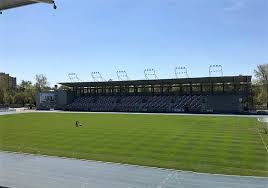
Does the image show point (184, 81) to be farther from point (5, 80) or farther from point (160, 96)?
point (5, 80)

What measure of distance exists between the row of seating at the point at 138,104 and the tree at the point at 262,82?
1177 cm

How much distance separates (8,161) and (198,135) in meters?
14.6

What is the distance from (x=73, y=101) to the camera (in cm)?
8281

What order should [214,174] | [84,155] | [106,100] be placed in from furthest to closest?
1. [106,100]
2. [84,155]
3. [214,174]

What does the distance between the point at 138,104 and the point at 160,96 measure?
4.99 metres

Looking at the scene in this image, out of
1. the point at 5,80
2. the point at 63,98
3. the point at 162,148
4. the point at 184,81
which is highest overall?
the point at 184,81

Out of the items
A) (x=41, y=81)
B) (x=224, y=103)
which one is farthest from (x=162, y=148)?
(x=41, y=81)

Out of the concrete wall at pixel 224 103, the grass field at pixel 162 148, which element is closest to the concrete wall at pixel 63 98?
the concrete wall at pixel 224 103

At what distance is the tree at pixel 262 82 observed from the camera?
66775 mm

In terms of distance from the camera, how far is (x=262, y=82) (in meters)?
70.4

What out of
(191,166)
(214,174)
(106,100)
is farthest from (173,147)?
(106,100)

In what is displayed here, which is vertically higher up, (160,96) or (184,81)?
(184,81)

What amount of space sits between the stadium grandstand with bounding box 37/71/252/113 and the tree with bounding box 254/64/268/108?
2.60m

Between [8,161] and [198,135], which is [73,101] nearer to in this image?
[198,135]
